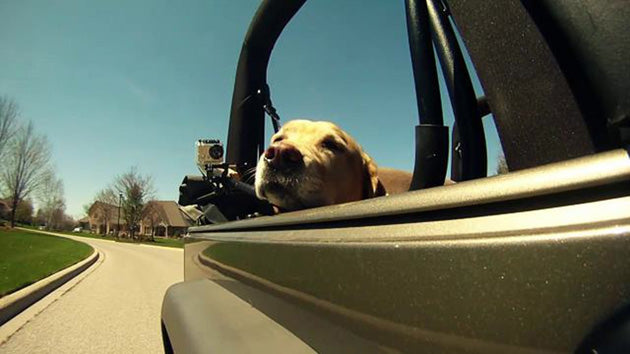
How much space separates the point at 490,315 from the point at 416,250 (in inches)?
6.2

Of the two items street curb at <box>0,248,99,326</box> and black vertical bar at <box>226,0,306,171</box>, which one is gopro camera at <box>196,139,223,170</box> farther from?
street curb at <box>0,248,99,326</box>

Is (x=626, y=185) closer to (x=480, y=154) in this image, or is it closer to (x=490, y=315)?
(x=490, y=315)

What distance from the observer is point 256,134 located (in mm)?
4055

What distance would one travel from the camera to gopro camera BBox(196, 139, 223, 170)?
313cm

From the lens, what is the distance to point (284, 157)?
2.30 m

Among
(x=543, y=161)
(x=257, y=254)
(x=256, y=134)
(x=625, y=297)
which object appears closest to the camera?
(x=625, y=297)

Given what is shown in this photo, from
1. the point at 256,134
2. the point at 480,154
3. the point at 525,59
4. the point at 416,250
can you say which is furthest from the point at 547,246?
the point at 256,134

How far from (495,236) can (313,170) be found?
73.8 inches

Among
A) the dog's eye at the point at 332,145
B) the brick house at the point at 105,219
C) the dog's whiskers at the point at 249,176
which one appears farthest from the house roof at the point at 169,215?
the dog's eye at the point at 332,145

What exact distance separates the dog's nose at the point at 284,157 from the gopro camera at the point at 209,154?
3.15ft

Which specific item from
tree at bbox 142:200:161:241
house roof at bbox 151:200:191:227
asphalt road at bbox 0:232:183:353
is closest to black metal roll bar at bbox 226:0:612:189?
asphalt road at bbox 0:232:183:353

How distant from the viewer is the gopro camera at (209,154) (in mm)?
3129

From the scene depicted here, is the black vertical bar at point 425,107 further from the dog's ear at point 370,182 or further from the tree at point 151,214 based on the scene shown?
the tree at point 151,214

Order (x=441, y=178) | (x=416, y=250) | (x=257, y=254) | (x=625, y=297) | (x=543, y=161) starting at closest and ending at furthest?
(x=625, y=297), (x=416, y=250), (x=543, y=161), (x=257, y=254), (x=441, y=178)
